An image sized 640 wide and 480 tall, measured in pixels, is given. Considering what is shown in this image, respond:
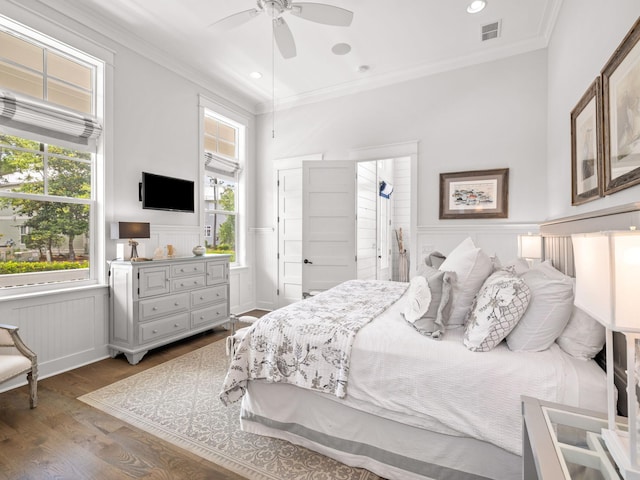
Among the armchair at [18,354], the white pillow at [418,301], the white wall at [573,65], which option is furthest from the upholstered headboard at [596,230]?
the armchair at [18,354]

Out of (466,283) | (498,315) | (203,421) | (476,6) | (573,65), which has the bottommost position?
(203,421)

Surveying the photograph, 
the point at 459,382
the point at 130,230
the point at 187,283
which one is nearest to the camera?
the point at 459,382

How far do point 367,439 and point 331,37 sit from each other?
3.67 metres

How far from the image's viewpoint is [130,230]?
3406 millimetres

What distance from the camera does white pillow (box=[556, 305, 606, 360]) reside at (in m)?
1.49

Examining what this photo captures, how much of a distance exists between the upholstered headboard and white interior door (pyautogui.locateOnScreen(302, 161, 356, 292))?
89.6 inches

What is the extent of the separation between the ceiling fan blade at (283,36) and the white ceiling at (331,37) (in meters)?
0.53

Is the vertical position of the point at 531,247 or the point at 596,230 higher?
the point at 596,230

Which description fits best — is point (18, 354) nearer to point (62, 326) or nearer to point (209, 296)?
point (62, 326)

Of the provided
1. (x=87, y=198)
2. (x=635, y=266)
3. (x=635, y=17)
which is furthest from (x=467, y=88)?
(x=87, y=198)

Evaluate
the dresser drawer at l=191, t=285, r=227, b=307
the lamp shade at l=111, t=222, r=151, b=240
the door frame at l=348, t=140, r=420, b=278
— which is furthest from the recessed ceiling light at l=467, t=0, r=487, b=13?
the dresser drawer at l=191, t=285, r=227, b=307

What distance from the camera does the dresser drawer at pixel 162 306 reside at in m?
3.27

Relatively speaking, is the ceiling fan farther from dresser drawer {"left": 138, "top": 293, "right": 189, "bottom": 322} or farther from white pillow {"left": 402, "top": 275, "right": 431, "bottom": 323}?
dresser drawer {"left": 138, "top": 293, "right": 189, "bottom": 322}

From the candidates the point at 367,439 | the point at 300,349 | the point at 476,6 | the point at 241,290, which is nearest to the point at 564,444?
the point at 367,439
